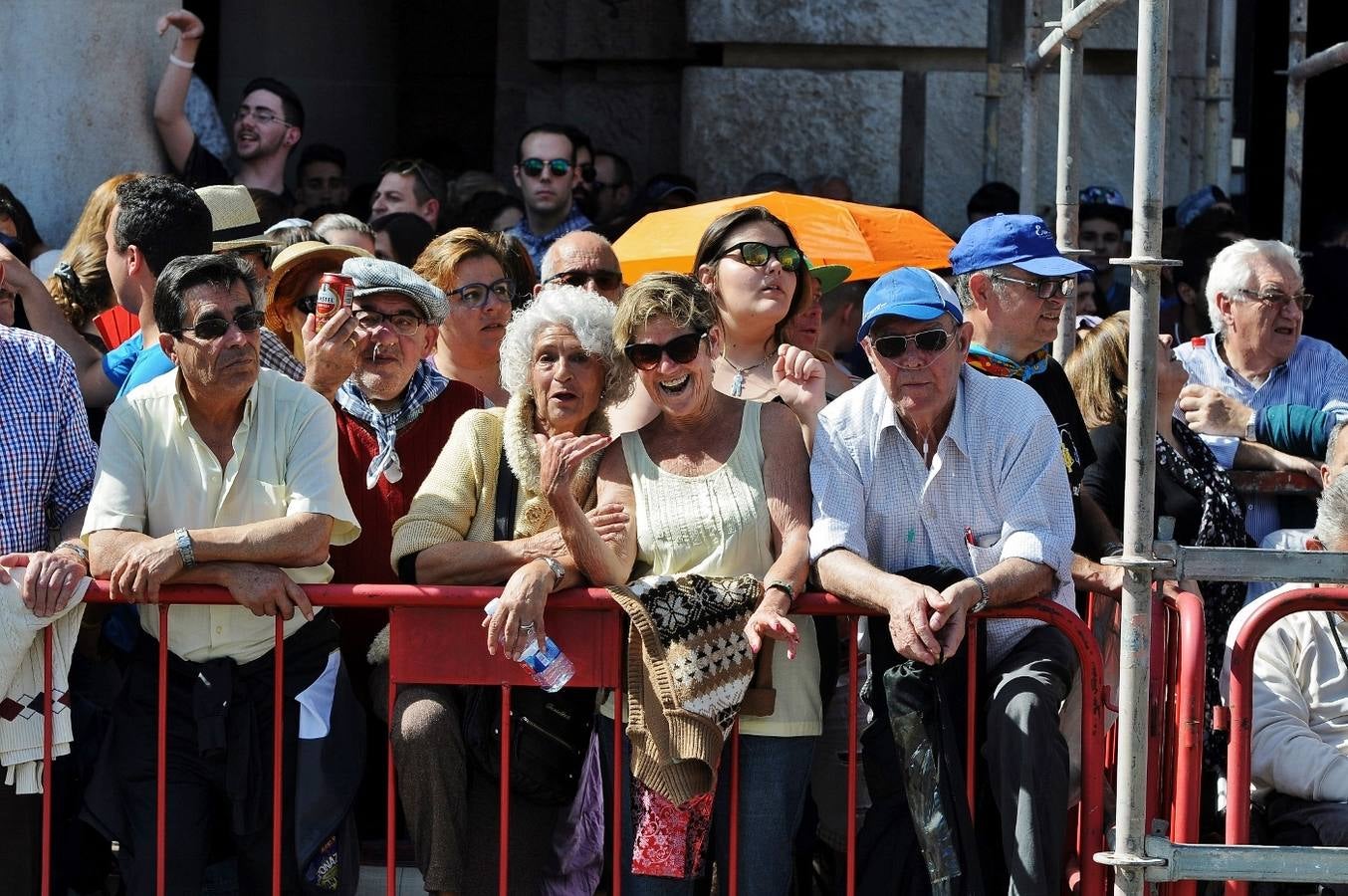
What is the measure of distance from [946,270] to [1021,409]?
423 cm

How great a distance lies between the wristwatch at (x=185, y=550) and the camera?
14.4 feet

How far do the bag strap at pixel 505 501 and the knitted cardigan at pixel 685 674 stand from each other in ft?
1.31

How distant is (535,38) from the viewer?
424 inches

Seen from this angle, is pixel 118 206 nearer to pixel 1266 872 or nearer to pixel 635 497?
pixel 635 497

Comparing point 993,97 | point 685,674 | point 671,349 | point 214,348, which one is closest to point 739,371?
point 671,349

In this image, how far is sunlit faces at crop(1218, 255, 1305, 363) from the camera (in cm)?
621

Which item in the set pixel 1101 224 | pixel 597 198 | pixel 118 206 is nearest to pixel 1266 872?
pixel 118 206

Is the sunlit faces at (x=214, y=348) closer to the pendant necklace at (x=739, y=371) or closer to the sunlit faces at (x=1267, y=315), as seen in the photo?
the pendant necklace at (x=739, y=371)

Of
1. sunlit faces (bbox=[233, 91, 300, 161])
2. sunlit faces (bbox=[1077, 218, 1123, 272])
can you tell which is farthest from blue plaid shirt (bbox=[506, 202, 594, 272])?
sunlit faces (bbox=[1077, 218, 1123, 272])

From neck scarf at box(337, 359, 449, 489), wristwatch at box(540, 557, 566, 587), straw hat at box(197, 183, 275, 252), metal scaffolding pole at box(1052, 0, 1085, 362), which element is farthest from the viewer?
straw hat at box(197, 183, 275, 252)

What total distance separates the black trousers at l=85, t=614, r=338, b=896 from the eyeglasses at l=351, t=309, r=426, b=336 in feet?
2.81

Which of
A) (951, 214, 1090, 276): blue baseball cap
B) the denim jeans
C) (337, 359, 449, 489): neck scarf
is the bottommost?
the denim jeans

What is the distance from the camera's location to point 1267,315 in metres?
6.20

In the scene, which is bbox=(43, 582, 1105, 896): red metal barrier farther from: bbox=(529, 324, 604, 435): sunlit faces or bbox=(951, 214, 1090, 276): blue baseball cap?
bbox=(951, 214, 1090, 276): blue baseball cap
